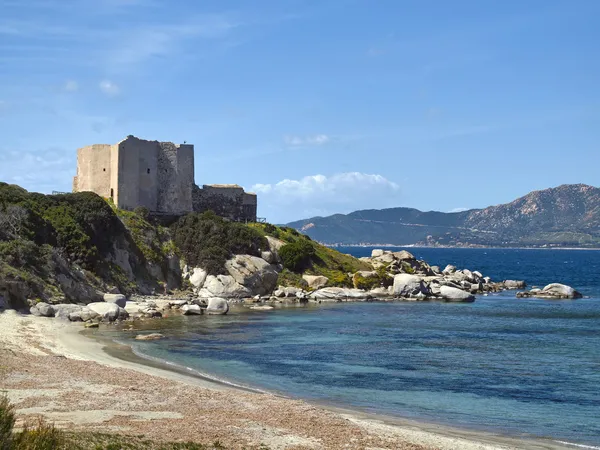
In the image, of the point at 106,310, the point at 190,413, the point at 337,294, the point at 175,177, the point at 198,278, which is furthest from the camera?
the point at 175,177

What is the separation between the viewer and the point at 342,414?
21.3 meters

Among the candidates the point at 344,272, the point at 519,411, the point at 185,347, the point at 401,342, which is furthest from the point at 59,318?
the point at 344,272

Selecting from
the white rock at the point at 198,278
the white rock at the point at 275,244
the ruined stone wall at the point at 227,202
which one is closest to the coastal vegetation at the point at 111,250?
the white rock at the point at 275,244

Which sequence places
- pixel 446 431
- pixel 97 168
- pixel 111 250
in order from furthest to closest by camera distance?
pixel 97 168, pixel 111 250, pixel 446 431

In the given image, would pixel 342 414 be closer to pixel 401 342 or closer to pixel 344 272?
pixel 401 342

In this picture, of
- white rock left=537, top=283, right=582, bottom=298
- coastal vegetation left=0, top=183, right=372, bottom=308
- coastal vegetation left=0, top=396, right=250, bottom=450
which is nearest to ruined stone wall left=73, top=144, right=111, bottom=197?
coastal vegetation left=0, top=183, right=372, bottom=308

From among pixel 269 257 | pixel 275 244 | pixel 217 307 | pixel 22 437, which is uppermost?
pixel 275 244

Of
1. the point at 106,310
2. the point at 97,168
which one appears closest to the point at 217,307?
the point at 106,310

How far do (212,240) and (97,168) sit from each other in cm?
1224

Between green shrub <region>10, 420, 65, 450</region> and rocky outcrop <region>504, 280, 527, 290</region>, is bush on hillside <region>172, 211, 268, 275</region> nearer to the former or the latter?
rocky outcrop <region>504, 280, 527, 290</region>

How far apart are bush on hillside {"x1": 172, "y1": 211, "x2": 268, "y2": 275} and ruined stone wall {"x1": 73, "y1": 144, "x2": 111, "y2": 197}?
695 cm

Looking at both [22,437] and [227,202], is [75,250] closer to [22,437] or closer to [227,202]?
[227,202]

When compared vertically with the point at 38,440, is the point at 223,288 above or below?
above

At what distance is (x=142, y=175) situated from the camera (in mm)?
66875
